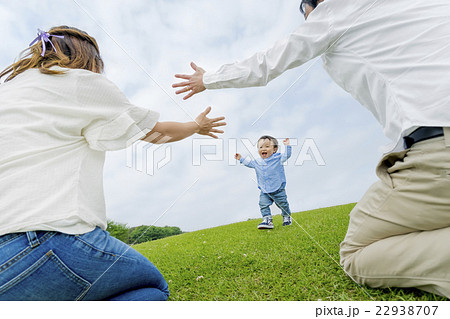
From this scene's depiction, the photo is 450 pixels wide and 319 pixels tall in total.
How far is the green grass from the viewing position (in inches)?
81.0

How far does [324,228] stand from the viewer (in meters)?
3.82

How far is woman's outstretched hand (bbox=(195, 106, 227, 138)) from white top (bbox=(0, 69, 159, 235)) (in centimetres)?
87

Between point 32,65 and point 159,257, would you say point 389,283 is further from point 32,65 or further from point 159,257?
point 159,257

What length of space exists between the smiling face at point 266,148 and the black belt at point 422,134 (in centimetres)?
249

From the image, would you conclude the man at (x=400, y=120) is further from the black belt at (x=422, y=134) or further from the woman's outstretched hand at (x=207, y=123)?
the woman's outstretched hand at (x=207, y=123)

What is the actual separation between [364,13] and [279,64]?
2.00 ft

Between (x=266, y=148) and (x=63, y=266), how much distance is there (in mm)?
3473

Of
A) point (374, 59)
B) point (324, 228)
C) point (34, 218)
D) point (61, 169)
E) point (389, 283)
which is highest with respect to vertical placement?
point (374, 59)

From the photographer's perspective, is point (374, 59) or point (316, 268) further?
point (316, 268)

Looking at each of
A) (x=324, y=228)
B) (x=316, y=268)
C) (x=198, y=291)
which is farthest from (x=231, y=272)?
(x=324, y=228)

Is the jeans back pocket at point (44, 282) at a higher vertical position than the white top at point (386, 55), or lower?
lower

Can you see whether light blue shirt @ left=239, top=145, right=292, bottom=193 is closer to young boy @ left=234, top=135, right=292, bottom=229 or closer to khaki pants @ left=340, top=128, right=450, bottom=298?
young boy @ left=234, top=135, right=292, bottom=229

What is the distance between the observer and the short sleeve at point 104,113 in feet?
4.89
